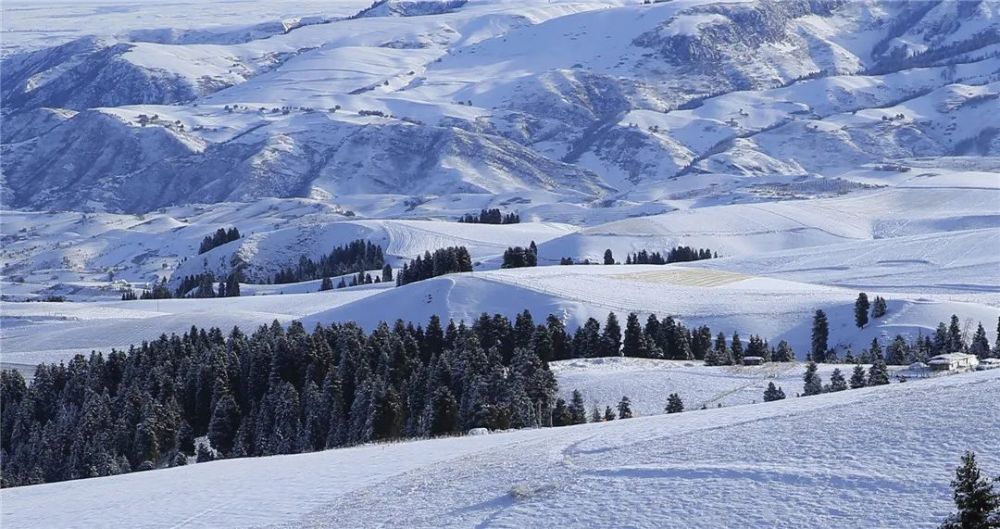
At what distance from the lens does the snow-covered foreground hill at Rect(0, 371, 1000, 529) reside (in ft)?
112

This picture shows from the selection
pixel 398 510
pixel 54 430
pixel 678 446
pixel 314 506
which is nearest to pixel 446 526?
pixel 398 510

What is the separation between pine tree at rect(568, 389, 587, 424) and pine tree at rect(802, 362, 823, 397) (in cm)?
1112

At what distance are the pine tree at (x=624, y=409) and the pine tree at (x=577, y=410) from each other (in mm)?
1823

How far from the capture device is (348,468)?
151 feet

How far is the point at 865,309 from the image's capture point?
12394cm

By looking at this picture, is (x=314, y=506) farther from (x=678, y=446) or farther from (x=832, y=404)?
(x=832, y=404)

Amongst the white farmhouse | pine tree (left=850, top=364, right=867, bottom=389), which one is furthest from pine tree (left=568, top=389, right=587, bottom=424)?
the white farmhouse

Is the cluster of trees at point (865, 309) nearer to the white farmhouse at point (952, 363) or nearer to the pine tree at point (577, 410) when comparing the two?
the white farmhouse at point (952, 363)

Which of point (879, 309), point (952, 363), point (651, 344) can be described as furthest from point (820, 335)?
point (952, 363)

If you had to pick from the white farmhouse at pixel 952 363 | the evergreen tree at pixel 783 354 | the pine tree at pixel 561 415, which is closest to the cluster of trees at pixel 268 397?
the pine tree at pixel 561 415

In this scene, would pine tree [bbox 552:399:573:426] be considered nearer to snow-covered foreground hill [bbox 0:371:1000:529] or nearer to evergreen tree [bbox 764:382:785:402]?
evergreen tree [bbox 764:382:785:402]

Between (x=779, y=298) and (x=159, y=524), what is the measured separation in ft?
335

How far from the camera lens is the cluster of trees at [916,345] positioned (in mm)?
97688

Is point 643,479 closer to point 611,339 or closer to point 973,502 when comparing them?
point 973,502
